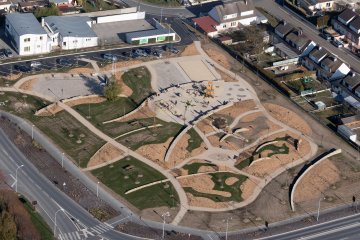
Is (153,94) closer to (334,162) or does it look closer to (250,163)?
(250,163)

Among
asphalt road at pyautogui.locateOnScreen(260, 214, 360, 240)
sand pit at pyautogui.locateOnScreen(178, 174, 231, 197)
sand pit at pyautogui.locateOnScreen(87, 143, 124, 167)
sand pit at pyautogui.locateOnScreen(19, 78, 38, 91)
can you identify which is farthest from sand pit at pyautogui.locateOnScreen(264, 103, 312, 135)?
sand pit at pyautogui.locateOnScreen(19, 78, 38, 91)

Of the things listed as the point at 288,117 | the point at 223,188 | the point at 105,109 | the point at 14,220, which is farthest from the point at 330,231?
the point at 105,109

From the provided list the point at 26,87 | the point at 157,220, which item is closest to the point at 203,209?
the point at 157,220

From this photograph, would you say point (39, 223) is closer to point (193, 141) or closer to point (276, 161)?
point (193, 141)

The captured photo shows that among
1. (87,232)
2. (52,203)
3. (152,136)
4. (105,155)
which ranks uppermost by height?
(152,136)

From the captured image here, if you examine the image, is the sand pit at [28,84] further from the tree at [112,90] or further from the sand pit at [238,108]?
the sand pit at [238,108]

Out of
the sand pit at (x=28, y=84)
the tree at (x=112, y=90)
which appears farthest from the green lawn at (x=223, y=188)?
the sand pit at (x=28, y=84)
